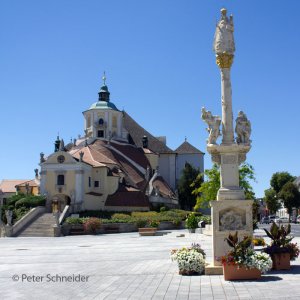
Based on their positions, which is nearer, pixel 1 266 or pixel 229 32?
pixel 229 32

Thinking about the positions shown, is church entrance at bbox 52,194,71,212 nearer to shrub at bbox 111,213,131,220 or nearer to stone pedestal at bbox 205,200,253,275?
shrub at bbox 111,213,131,220

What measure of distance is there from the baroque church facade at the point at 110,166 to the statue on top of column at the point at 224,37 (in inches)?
1553

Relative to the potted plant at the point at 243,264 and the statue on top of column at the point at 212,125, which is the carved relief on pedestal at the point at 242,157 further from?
the potted plant at the point at 243,264

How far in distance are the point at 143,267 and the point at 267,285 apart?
5686 mm

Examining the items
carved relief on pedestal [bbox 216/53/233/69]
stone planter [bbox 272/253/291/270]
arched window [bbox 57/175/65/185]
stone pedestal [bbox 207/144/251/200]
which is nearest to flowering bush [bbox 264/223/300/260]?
stone planter [bbox 272/253/291/270]

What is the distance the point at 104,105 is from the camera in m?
75.1

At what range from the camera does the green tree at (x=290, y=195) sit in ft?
277

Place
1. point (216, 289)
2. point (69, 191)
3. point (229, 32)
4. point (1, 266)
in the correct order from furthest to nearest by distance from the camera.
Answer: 1. point (69, 191)
2. point (1, 266)
3. point (229, 32)
4. point (216, 289)

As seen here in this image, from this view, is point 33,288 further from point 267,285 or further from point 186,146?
point 186,146

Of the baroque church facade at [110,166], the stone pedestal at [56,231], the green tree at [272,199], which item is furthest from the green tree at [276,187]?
the stone pedestal at [56,231]

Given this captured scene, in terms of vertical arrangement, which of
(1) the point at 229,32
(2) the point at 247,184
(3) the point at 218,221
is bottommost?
(3) the point at 218,221

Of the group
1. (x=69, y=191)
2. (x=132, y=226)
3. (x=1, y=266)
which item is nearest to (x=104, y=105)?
(x=69, y=191)

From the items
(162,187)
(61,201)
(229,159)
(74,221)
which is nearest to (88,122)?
(162,187)

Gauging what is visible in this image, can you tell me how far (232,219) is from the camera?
14477 mm
